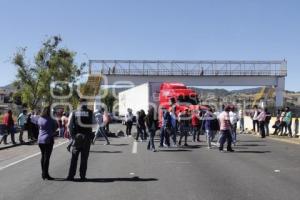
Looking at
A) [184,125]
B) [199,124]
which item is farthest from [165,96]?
[184,125]

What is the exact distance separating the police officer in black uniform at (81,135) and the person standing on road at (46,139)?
53 cm

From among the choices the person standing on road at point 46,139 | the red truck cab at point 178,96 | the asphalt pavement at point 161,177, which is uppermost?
the red truck cab at point 178,96

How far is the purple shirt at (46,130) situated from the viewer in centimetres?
1245

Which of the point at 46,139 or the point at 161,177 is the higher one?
the point at 46,139

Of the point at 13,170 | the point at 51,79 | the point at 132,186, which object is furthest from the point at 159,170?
the point at 51,79

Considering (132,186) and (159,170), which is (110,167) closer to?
(159,170)

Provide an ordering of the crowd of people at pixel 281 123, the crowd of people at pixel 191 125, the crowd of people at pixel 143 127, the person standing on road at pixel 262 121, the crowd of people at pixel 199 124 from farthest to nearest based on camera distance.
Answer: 1. the person standing on road at pixel 262 121
2. the crowd of people at pixel 281 123
3. the crowd of people at pixel 199 124
4. the crowd of people at pixel 191 125
5. the crowd of people at pixel 143 127

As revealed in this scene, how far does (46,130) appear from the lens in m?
12.6

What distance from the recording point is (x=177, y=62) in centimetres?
6197

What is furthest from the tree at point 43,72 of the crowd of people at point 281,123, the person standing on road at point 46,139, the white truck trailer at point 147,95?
the person standing on road at point 46,139

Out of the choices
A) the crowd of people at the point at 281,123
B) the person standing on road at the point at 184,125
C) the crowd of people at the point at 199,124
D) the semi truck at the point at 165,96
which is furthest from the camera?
the semi truck at the point at 165,96

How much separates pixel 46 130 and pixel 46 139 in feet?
0.73

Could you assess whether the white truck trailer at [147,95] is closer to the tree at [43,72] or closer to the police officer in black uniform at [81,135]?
Result: the tree at [43,72]

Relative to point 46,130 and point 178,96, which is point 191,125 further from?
point 46,130
